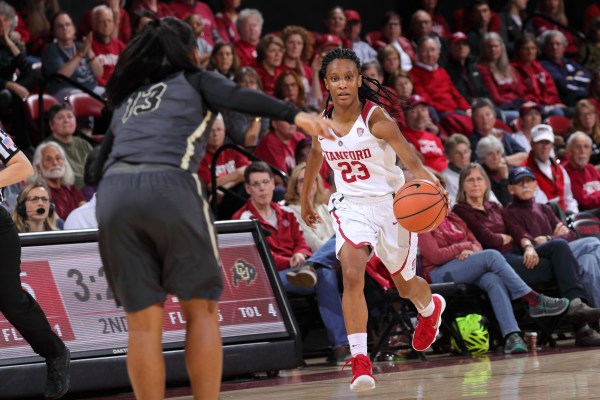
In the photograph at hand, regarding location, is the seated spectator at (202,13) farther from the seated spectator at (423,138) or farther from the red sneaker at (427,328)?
the red sneaker at (427,328)

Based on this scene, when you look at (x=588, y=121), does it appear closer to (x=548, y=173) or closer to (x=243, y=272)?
(x=548, y=173)

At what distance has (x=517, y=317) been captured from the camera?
895 centimetres

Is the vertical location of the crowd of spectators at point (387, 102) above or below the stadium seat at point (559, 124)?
above

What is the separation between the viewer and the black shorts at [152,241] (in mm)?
3748

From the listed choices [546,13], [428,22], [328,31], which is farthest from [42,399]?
[546,13]

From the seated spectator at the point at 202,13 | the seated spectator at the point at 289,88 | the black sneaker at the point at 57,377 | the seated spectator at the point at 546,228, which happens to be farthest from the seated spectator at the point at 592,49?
the black sneaker at the point at 57,377

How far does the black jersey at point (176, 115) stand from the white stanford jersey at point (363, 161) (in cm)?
213

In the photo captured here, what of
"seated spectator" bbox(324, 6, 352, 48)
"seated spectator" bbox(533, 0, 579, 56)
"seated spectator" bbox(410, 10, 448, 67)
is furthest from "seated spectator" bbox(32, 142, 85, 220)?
"seated spectator" bbox(533, 0, 579, 56)

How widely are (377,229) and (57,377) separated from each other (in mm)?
2006

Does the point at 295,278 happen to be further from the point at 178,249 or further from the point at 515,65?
the point at 515,65

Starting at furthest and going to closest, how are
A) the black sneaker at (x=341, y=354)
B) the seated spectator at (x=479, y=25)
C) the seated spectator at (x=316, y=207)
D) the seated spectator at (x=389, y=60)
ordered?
the seated spectator at (x=479, y=25), the seated spectator at (x=389, y=60), the seated spectator at (x=316, y=207), the black sneaker at (x=341, y=354)

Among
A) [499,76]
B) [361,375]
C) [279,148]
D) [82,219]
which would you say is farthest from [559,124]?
[361,375]

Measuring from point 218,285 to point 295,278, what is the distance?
3907 mm

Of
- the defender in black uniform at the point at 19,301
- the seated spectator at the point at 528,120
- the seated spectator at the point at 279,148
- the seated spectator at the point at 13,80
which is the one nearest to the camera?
the defender in black uniform at the point at 19,301
